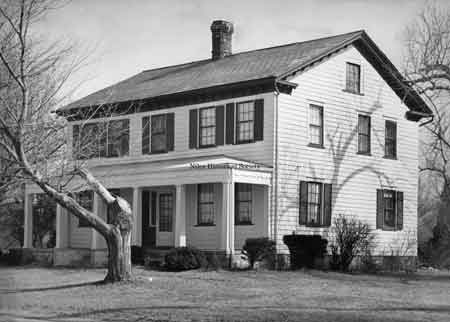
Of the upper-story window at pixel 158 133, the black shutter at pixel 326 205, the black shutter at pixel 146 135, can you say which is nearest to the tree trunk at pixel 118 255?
the upper-story window at pixel 158 133

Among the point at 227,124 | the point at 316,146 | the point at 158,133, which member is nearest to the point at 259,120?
the point at 227,124

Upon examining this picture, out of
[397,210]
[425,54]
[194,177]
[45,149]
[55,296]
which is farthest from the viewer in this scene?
[397,210]

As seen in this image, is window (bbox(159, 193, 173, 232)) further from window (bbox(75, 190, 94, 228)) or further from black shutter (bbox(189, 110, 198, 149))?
window (bbox(75, 190, 94, 228))

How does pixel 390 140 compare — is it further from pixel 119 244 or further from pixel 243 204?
pixel 119 244

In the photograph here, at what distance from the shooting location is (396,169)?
3366 centimetres

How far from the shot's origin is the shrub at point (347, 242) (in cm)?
2883

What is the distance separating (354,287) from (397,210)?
465 inches

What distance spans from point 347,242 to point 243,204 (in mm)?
3967

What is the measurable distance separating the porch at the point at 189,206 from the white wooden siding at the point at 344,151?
124cm

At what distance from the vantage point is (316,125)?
3027 centimetres

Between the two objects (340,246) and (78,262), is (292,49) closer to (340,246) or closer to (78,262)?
(340,246)

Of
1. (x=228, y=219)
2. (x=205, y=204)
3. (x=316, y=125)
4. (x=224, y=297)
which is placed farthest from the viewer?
(x=205, y=204)

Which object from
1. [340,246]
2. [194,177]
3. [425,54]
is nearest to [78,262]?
[194,177]

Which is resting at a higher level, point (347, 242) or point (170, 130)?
point (170, 130)
